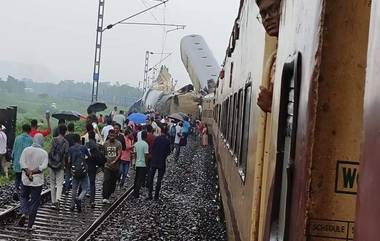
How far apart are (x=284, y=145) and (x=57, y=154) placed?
29.1ft

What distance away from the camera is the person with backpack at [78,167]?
37.4 feet

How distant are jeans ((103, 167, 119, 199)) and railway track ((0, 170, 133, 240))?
25cm

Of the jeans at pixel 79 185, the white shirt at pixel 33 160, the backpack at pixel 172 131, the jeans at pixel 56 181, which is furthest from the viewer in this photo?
the backpack at pixel 172 131

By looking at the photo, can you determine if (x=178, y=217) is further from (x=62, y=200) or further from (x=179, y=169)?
(x=179, y=169)

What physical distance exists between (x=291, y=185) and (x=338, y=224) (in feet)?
1.05

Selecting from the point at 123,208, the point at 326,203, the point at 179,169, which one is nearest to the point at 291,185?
the point at 326,203

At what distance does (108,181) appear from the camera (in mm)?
13164

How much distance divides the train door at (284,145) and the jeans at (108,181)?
10.4 meters

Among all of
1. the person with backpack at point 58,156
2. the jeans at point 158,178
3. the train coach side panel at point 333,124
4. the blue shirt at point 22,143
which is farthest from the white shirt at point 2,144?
the train coach side panel at point 333,124

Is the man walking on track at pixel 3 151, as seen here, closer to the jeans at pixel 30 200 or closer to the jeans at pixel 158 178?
the jeans at pixel 158 178

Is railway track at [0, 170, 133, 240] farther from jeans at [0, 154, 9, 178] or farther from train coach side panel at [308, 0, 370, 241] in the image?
train coach side panel at [308, 0, 370, 241]

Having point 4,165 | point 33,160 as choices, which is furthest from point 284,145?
point 4,165

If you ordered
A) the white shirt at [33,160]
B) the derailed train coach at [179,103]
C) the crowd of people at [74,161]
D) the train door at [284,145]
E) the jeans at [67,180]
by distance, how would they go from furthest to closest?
the derailed train coach at [179,103]
the jeans at [67,180]
the crowd of people at [74,161]
the white shirt at [33,160]
the train door at [284,145]

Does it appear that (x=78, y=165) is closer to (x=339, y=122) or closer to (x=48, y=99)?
(x=339, y=122)
